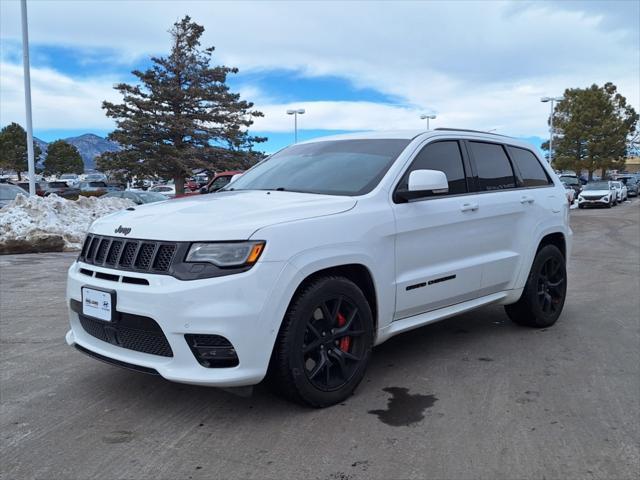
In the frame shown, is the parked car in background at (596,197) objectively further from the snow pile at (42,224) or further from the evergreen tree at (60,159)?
the evergreen tree at (60,159)

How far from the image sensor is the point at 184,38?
36.8 meters

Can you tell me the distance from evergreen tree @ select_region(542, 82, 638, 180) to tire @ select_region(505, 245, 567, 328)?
49253 millimetres

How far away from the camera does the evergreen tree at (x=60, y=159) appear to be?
259ft

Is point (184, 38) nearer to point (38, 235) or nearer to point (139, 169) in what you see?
point (139, 169)

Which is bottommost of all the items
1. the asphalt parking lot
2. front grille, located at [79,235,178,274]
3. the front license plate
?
the asphalt parking lot

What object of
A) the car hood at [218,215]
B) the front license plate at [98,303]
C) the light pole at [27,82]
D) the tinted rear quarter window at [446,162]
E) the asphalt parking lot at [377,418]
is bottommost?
the asphalt parking lot at [377,418]

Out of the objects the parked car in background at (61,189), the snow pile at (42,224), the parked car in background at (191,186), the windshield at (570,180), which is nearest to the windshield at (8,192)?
the snow pile at (42,224)

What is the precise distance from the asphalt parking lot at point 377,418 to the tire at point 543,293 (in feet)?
0.60

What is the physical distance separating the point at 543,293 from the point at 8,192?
1617 cm

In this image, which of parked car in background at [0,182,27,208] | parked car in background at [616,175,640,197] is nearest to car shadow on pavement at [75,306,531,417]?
parked car in background at [0,182,27,208]

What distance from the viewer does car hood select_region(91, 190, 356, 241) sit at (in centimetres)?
320

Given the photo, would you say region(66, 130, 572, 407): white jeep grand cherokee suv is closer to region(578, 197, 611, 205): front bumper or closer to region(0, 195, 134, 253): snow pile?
region(0, 195, 134, 253): snow pile

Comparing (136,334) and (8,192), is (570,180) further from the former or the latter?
(136,334)

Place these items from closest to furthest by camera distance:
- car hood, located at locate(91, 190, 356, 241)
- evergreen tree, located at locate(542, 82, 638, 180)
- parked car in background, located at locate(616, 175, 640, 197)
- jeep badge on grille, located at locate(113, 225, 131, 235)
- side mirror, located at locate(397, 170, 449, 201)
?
car hood, located at locate(91, 190, 356, 241)
jeep badge on grille, located at locate(113, 225, 131, 235)
side mirror, located at locate(397, 170, 449, 201)
parked car in background, located at locate(616, 175, 640, 197)
evergreen tree, located at locate(542, 82, 638, 180)
